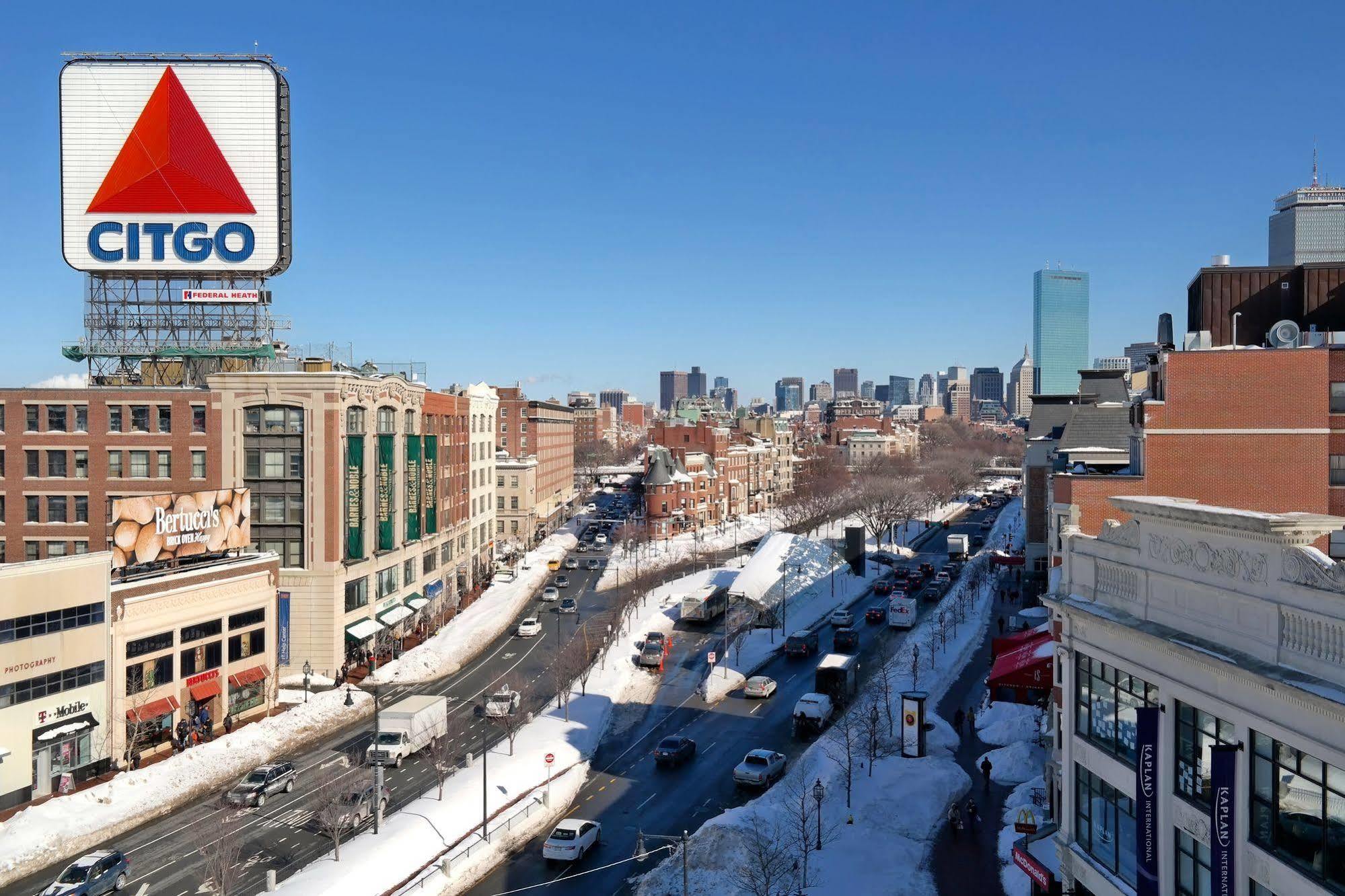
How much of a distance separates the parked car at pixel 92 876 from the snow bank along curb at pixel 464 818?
5.56 metres

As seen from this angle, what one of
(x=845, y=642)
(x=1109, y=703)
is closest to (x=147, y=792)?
(x=1109, y=703)

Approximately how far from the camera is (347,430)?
198 feet

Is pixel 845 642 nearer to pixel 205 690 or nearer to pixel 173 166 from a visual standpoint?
pixel 205 690

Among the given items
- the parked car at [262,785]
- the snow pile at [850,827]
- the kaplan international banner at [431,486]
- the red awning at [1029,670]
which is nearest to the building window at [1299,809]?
the snow pile at [850,827]

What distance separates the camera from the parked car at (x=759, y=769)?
4119cm

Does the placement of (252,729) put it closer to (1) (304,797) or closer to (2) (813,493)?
(1) (304,797)

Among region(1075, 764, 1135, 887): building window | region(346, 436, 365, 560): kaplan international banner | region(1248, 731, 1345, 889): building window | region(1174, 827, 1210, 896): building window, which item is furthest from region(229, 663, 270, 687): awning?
region(1248, 731, 1345, 889): building window

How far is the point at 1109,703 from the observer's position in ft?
73.9

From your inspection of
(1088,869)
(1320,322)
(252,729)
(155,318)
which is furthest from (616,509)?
(1088,869)

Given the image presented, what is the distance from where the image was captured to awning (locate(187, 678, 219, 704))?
46312 millimetres

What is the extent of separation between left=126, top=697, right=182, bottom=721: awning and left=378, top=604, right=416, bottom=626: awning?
18.5 m

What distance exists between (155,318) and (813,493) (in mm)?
98354

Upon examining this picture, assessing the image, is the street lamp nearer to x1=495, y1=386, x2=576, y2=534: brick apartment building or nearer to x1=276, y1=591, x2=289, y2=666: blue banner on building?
x1=276, y1=591, x2=289, y2=666: blue banner on building

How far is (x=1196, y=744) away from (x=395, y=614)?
53893 mm
